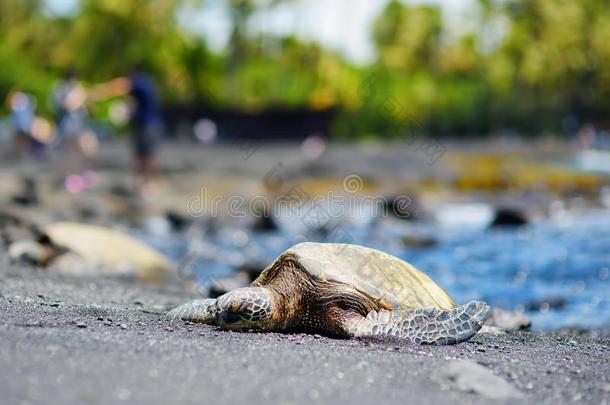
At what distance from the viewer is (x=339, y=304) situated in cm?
541

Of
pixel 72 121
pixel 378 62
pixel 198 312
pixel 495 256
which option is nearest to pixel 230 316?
pixel 198 312

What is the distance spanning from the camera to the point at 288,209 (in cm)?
2161

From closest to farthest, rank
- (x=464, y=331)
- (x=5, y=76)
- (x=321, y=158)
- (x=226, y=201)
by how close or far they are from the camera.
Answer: (x=464, y=331), (x=226, y=201), (x=321, y=158), (x=5, y=76)

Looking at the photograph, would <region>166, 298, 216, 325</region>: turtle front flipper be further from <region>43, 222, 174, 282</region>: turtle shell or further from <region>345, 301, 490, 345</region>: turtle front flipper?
<region>43, 222, 174, 282</region>: turtle shell

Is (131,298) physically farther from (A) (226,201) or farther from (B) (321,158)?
(B) (321,158)

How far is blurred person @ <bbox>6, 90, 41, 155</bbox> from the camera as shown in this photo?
24044 mm

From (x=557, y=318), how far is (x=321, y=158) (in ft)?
91.2

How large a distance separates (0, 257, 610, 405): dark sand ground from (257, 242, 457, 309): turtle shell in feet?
1.41

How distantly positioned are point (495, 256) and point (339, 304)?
29.3 feet

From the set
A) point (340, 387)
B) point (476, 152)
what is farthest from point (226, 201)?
point (476, 152)

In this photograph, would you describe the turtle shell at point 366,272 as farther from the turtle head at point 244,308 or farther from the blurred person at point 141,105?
the blurred person at point 141,105

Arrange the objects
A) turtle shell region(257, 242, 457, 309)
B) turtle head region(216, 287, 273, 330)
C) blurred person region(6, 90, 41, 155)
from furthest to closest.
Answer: blurred person region(6, 90, 41, 155) < turtle shell region(257, 242, 457, 309) < turtle head region(216, 287, 273, 330)

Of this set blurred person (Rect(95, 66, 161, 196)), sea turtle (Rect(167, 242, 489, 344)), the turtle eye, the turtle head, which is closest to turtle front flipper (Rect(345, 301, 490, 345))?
sea turtle (Rect(167, 242, 489, 344))

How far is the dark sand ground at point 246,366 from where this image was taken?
3689mm
